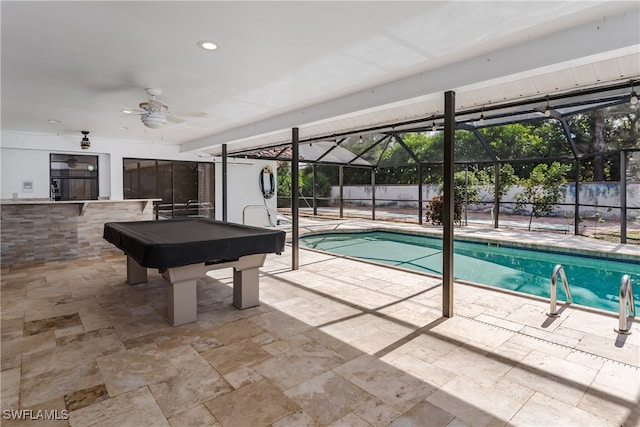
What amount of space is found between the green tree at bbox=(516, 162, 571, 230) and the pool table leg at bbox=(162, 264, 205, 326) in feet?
32.1

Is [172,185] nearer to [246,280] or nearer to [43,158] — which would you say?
[43,158]

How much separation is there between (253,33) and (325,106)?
220 centimetres

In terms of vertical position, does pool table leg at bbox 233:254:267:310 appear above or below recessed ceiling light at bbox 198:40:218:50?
below

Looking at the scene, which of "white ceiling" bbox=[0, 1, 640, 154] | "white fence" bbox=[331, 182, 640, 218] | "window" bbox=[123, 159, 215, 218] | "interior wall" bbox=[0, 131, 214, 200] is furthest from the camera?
"window" bbox=[123, 159, 215, 218]

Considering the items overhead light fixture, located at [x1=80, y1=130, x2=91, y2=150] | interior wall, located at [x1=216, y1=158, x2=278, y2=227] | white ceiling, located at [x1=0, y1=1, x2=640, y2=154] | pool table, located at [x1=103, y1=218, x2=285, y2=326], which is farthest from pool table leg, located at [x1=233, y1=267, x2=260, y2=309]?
interior wall, located at [x1=216, y1=158, x2=278, y2=227]

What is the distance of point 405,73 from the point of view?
360 cm

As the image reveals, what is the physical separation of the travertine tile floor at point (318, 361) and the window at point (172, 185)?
15.5 feet

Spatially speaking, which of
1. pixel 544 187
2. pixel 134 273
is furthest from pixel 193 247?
pixel 544 187

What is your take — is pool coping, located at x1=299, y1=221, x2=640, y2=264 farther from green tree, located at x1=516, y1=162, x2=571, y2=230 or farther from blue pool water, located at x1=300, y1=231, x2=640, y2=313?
green tree, located at x1=516, y1=162, x2=571, y2=230

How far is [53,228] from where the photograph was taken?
6195 mm

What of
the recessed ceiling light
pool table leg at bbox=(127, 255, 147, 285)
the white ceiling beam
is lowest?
pool table leg at bbox=(127, 255, 147, 285)

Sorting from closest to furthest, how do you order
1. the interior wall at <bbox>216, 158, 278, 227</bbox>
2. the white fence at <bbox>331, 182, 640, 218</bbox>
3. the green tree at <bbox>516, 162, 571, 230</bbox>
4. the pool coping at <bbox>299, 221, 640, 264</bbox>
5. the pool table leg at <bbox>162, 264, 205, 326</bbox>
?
the pool table leg at <bbox>162, 264, 205, 326</bbox> → the pool coping at <bbox>299, 221, 640, 264</bbox> → the white fence at <bbox>331, 182, 640, 218</bbox> → the green tree at <bbox>516, 162, 571, 230</bbox> → the interior wall at <bbox>216, 158, 278, 227</bbox>

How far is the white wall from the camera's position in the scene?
702cm

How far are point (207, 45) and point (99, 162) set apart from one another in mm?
6661
